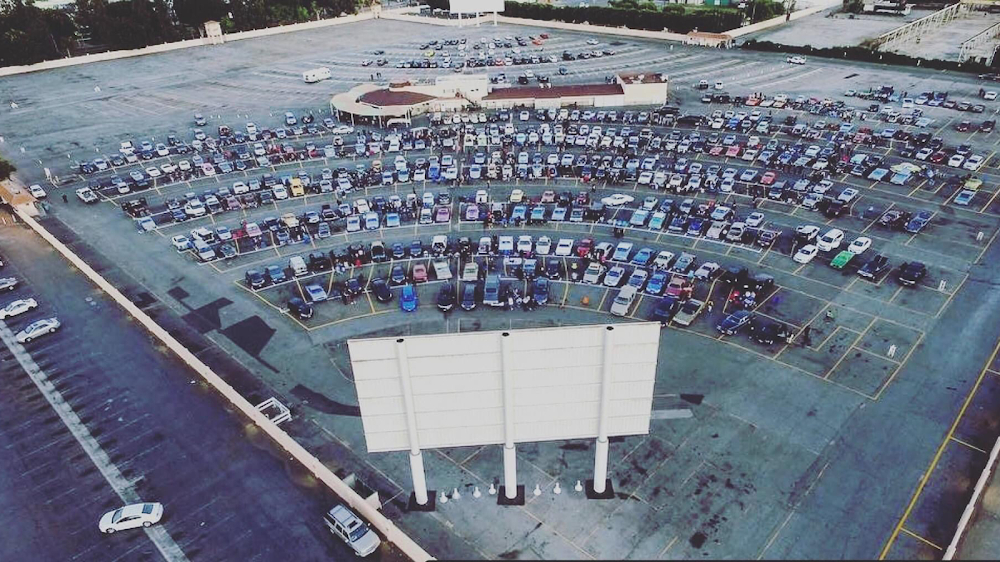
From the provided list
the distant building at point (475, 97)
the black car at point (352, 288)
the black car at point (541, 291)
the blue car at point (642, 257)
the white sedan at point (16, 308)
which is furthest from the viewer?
the distant building at point (475, 97)

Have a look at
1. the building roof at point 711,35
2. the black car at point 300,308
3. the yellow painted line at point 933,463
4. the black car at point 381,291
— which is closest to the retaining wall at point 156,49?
the building roof at point 711,35

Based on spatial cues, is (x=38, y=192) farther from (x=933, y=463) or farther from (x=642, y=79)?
(x=933, y=463)

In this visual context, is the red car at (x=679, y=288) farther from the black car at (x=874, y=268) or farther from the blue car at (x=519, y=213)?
the blue car at (x=519, y=213)

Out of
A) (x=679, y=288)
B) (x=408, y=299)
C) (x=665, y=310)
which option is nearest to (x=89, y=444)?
(x=408, y=299)

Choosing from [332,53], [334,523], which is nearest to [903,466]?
[334,523]

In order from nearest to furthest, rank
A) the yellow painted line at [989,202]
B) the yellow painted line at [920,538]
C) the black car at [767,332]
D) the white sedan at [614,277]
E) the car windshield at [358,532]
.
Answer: the yellow painted line at [920,538]
the car windshield at [358,532]
the black car at [767,332]
the white sedan at [614,277]
the yellow painted line at [989,202]

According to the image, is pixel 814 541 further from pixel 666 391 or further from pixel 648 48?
pixel 648 48
